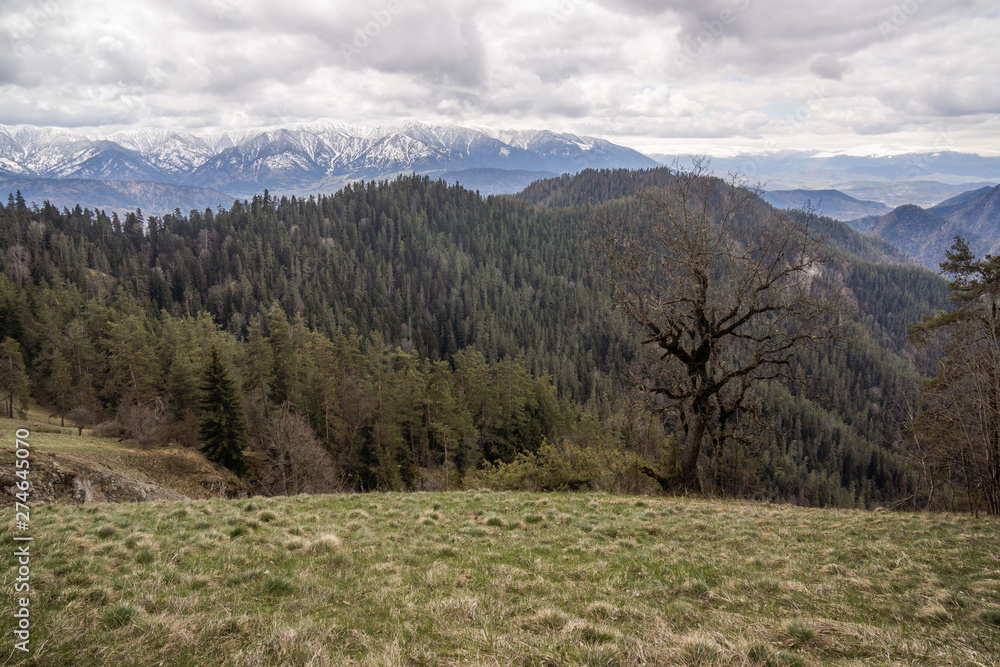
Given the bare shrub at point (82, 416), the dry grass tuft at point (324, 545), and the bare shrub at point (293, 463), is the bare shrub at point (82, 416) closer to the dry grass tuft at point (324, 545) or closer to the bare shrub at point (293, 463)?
the bare shrub at point (293, 463)

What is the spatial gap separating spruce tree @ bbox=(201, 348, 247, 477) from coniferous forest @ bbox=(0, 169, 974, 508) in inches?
6.9

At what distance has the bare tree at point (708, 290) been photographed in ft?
52.4

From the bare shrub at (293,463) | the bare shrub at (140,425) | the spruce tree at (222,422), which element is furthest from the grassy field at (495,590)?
the spruce tree at (222,422)

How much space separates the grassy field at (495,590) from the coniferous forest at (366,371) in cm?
642

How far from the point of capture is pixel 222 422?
→ 39344 millimetres

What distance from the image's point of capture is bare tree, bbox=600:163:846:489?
629 inches

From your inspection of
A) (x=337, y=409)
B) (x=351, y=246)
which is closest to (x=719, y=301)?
(x=337, y=409)

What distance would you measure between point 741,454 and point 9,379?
61.9 meters

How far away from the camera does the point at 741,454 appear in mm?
29719

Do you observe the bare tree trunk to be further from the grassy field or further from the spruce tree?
the spruce tree

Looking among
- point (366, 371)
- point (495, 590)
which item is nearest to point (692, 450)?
point (495, 590)

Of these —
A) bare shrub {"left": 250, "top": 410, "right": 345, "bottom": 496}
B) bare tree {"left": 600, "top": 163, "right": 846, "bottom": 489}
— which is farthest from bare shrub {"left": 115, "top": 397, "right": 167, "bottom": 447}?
bare tree {"left": 600, "top": 163, "right": 846, "bottom": 489}

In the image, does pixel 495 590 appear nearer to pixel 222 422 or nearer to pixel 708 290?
pixel 708 290

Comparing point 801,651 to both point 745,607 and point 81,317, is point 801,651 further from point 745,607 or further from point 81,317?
point 81,317
